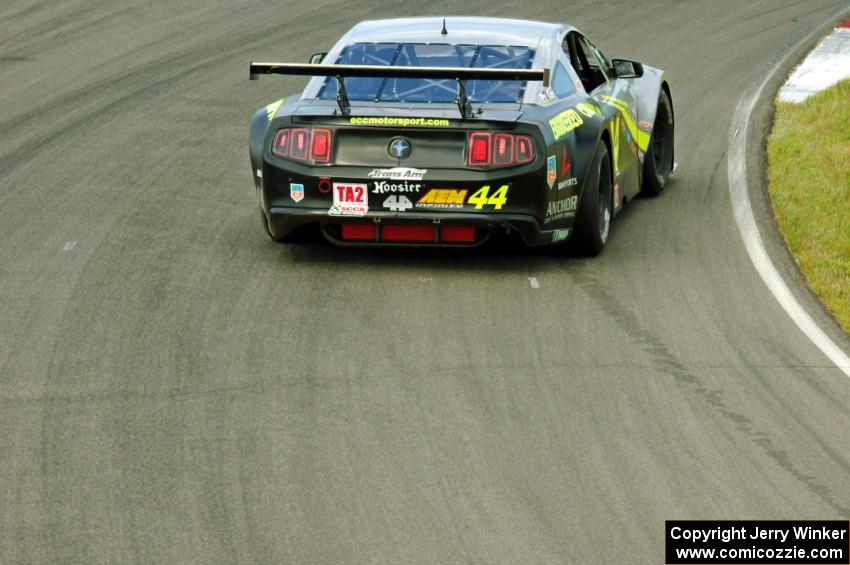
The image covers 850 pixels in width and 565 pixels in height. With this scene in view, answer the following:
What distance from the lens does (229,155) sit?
→ 39.7 feet

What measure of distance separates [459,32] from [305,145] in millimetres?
1502

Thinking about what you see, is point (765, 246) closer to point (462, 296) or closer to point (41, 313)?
point (462, 296)

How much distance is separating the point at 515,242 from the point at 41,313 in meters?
2.94

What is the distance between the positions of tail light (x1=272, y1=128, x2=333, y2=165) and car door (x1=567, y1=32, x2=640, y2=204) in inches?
76.0

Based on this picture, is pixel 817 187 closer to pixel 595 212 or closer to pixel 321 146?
pixel 595 212

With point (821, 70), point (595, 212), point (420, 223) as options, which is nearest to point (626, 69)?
point (595, 212)

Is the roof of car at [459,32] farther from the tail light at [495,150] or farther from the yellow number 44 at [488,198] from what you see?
the yellow number 44 at [488,198]

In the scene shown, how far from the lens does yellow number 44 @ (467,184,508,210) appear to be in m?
8.49

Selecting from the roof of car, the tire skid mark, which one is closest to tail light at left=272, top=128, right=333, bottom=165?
the roof of car

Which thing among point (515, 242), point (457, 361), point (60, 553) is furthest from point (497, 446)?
point (515, 242)

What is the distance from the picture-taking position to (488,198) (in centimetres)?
851

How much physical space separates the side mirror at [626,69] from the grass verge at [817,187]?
136 centimetres

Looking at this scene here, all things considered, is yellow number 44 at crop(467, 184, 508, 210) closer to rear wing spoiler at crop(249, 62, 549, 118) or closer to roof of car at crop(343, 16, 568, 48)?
rear wing spoiler at crop(249, 62, 549, 118)

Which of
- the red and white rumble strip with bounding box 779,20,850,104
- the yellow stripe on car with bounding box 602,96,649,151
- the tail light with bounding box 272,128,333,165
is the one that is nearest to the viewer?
the tail light with bounding box 272,128,333,165
